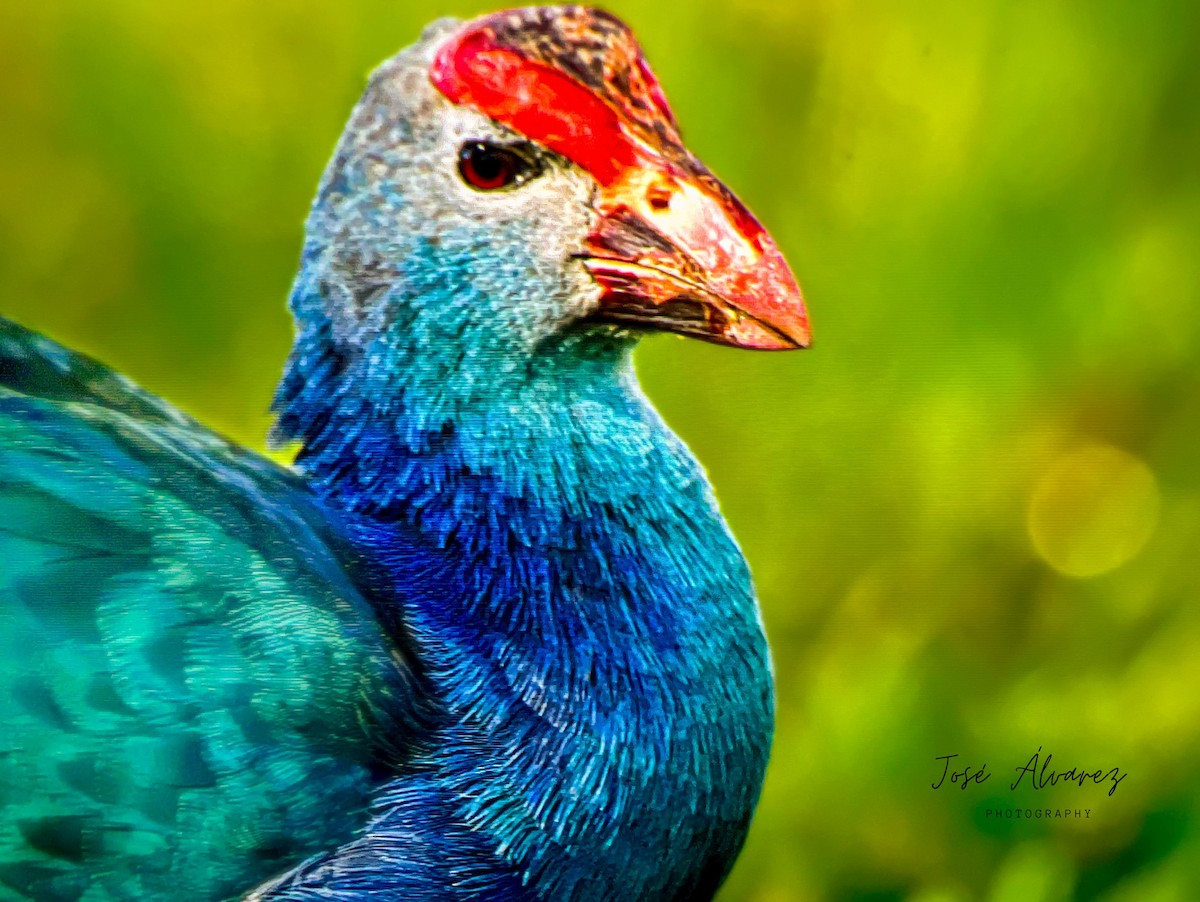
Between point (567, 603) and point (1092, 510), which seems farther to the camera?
point (1092, 510)

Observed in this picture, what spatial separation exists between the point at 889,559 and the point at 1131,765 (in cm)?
33

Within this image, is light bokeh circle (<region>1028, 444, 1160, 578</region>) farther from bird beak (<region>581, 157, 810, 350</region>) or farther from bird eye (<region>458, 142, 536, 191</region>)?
bird eye (<region>458, 142, 536, 191</region>)

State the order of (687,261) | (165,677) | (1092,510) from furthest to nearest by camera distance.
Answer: (1092,510) < (687,261) < (165,677)

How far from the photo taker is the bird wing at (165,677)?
1.02 metres

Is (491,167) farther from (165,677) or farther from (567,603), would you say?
(165,677)

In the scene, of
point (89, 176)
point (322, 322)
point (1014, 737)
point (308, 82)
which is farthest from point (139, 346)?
point (1014, 737)

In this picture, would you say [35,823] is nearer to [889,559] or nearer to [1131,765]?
[889,559]

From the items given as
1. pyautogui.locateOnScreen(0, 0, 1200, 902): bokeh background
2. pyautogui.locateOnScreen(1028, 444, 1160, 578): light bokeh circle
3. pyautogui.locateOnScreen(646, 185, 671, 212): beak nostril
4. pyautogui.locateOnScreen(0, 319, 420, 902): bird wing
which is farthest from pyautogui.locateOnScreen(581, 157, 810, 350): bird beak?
pyautogui.locateOnScreen(1028, 444, 1160, 578): light bokeh circle

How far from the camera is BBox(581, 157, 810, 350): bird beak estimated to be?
1.17 m

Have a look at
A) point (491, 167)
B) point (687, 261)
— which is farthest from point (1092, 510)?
point (491, 167)

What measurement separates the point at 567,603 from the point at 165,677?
32cm

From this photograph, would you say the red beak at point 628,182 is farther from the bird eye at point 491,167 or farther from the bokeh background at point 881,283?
the bokeh background at point 881,283

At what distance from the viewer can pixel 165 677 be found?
1.04m

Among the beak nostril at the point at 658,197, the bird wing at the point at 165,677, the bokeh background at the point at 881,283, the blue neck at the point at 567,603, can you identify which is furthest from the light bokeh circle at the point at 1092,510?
the bird wing at the point at 165,677
